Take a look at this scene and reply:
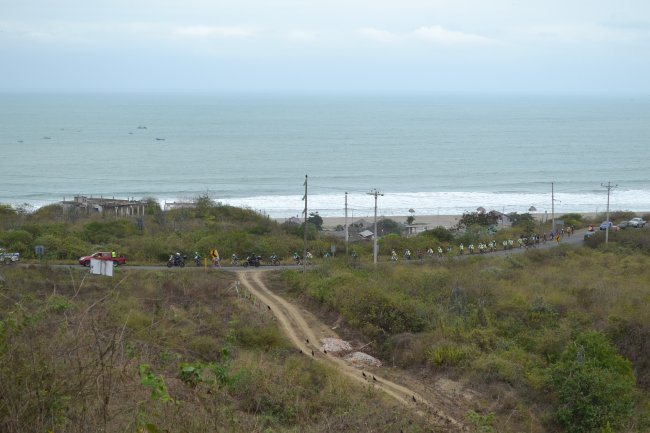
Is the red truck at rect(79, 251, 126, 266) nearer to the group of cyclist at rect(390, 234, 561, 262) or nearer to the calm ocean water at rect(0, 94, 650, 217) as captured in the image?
the group of cyclist at rect(390, 234, 561, 262)

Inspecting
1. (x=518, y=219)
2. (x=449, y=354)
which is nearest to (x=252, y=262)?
(x=449, y=354)

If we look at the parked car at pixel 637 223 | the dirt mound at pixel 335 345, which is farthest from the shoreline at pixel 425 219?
the dirt mound at pixel 335 345

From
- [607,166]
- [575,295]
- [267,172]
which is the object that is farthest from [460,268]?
[607,166]

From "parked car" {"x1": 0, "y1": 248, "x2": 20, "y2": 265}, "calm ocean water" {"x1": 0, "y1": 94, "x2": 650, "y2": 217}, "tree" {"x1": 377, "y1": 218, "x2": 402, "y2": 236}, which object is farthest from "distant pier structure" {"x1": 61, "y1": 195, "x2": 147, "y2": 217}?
"parked car" {"x1": 0, "y1": 248, "x2": 20, "y2": 265}

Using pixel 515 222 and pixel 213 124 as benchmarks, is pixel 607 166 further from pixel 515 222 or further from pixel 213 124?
pixel 213 124

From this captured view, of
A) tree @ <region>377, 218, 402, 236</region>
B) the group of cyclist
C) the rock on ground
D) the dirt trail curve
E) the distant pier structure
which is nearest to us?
the dirt trail curve

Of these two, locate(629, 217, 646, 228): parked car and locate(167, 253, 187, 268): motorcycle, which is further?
locate(629, 217, 646, 228): parked car

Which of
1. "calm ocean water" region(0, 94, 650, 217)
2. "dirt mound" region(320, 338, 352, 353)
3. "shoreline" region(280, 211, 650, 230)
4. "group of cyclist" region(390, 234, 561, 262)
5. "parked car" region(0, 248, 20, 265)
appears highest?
"calm ocean water" region(0, 94, 650, 217)
